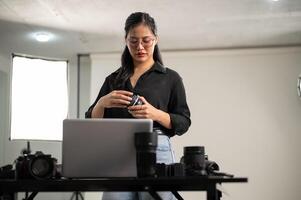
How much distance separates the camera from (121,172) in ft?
3.27

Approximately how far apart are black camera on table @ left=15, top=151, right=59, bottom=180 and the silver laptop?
0.12ft

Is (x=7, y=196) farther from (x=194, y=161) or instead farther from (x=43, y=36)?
(x=43, y=36)

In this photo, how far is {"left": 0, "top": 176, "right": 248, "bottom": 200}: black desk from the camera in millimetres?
898

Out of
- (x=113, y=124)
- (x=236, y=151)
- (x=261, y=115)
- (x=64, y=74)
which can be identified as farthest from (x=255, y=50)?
(x=113, y=124)

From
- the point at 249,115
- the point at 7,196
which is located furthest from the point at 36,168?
the point at 249,115

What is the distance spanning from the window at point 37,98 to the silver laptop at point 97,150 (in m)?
2.66

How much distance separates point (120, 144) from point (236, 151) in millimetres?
3607

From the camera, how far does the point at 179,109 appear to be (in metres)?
1.42

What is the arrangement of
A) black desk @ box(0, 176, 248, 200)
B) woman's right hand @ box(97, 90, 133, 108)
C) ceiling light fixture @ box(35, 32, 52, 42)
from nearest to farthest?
1. black desk @ box(0, 176, 248, 200)
2. woman's right hand @ box(97, 90, 133, 108)
3. ceiling light fixture @ box(35, 32, 52, 42)

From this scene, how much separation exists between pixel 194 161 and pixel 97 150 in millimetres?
255

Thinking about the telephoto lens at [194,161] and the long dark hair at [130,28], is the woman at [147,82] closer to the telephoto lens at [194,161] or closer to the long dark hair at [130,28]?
the long dark hair at [130,28]

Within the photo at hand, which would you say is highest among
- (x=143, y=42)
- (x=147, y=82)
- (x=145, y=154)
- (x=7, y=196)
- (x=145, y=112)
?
(x=143, y=42)

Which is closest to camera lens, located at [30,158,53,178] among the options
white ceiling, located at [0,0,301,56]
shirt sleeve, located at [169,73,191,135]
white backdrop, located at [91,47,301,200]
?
shirt sleeve, located at [169,73,191,135]

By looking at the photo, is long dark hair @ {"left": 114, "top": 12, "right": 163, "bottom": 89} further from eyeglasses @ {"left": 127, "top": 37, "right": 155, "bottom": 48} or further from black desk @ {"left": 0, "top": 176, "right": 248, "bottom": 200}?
black desk @ {"left": 0, "top": 176, "right": 248, "bottom": 200}
